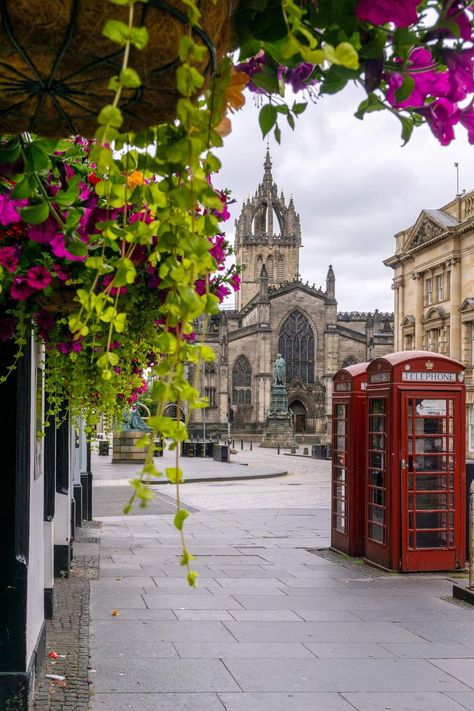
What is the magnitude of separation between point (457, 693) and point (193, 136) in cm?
563

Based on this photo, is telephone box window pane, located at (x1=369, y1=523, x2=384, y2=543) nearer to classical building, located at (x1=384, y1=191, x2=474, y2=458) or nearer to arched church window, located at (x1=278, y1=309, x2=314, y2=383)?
classical building, located at (x1=384, y1=191, x2=474, y2=458)

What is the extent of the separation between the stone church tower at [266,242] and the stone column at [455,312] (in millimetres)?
53713

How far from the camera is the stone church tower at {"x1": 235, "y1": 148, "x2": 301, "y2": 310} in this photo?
102 meters

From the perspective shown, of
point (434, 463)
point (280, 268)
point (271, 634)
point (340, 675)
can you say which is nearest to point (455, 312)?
point (434, 463)

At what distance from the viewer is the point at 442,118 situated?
2088 millimetres

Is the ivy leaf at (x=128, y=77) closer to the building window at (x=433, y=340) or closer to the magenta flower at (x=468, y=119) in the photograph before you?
the magenta flower at (x=468, y=119)

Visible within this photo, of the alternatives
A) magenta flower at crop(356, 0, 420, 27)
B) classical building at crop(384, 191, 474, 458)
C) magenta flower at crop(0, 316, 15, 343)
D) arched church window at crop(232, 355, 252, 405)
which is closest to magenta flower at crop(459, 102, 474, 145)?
magenta flower at crop(356, 0, 420, 27)

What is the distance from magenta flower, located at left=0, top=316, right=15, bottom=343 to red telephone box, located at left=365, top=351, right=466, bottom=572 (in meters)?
6.73

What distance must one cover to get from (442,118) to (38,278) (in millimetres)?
2784

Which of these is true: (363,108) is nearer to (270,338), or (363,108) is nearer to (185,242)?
(185,242)

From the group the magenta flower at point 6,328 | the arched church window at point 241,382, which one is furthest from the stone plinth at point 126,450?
the arched church window at point 241,382

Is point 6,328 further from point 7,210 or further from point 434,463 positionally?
point 434,463

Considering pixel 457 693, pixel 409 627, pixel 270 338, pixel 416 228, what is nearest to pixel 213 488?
pixel 409 627

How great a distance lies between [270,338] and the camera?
269 ft
